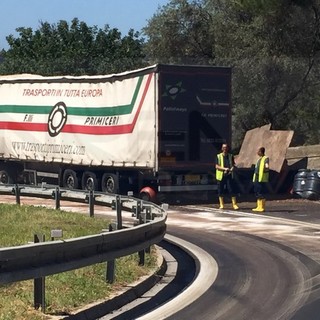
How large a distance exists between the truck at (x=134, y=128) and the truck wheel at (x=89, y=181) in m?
0.03

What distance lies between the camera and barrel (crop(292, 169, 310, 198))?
26.8 metres

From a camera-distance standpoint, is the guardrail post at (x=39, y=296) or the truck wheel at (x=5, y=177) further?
the truck wheel at (x=5, y=177)

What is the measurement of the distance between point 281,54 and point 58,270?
110 ft

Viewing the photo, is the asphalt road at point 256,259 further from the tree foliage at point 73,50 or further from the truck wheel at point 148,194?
the tree foliage at point 73,50

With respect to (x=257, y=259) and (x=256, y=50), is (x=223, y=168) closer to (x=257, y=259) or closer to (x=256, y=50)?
(x=257, y=259)

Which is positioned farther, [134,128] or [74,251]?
[134,128]

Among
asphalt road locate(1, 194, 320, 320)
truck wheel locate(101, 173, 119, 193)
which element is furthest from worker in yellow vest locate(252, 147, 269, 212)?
truck wheel locate(101, 173, 119, 193)

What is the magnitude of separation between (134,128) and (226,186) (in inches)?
125

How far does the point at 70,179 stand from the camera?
28.7 meters

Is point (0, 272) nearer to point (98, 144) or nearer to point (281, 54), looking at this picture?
point (98, 144)

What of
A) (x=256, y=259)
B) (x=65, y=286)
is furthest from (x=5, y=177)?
(x=65, y=286)

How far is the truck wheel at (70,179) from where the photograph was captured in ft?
92.9

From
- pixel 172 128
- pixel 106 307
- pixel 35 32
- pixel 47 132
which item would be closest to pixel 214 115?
pixel 172 128

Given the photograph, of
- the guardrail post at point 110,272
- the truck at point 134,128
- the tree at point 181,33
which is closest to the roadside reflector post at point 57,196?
the truck at point 134,128
